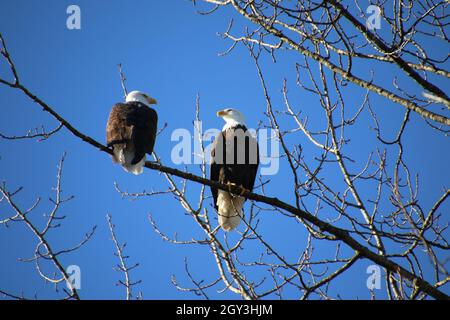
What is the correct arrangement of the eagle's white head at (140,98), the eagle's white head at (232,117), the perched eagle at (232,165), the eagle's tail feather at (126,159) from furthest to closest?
the eagle's white head at (232,117) → the eagle's white head at (140,98) → the perched eagle at (232,165) → the eagle's tail feather at (126,159)

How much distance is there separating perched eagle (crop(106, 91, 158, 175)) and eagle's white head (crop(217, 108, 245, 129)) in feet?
4.18

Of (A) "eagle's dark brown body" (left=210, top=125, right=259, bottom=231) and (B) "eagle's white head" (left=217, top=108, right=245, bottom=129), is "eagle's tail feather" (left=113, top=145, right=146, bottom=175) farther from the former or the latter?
(B) "eagle's white head" (left=217, top=108, right=245, bottom=129)

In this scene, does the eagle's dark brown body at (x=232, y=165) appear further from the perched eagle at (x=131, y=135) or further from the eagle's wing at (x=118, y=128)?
the eagle's wing at (x=118, y=128)

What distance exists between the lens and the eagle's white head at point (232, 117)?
20.8ft

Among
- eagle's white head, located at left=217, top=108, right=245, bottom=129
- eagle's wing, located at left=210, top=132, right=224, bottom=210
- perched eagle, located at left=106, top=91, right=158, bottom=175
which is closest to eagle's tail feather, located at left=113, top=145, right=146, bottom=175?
perched eagle, located at left=106, top=91, right=158, bottom=175

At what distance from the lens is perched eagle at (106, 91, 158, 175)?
15.7 feet

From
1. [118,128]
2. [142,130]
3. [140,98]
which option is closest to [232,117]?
[140,98]

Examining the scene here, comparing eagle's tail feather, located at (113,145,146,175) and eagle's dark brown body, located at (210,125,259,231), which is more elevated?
eagle's dark brown body, located at (210,125,259,231)

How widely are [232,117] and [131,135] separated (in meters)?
1.89

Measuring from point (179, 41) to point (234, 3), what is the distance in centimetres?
16913

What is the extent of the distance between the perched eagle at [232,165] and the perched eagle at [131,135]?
0.92 metres

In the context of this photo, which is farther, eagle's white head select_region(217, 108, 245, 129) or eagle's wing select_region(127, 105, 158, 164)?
eagle's white head select_region(217, 108, 245, 129)

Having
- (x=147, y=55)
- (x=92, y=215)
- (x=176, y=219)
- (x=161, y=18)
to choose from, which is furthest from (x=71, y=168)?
(x=161, y=18)

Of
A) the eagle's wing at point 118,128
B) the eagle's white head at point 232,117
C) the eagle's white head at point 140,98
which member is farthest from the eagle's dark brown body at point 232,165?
the eagle's wing at point 118,128
